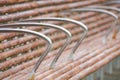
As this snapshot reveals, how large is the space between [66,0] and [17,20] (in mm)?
1262

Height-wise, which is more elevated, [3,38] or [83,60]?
[3,38]

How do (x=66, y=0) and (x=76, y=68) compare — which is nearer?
(x=76, y=68)

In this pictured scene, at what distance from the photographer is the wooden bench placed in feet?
11.7

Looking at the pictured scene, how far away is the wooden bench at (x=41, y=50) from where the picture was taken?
11.7ft

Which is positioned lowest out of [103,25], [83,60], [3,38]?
[103,25]

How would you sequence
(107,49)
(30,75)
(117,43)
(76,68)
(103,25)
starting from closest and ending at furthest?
(30,75) → (76,68) → (107,49) → (117,43) → (103,25)

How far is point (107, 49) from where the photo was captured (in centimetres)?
464

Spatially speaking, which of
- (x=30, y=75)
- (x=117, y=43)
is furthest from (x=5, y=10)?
(x=117, y=43)

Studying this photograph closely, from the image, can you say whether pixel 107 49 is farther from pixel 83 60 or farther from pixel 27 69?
pixel 27 69

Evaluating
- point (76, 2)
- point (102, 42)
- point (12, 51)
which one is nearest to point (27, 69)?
point (12, 51)

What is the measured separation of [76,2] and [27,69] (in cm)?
200

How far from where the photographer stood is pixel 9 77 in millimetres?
3426

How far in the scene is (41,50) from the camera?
14.2 feet

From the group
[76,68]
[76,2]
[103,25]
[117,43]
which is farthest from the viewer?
[103,25]
